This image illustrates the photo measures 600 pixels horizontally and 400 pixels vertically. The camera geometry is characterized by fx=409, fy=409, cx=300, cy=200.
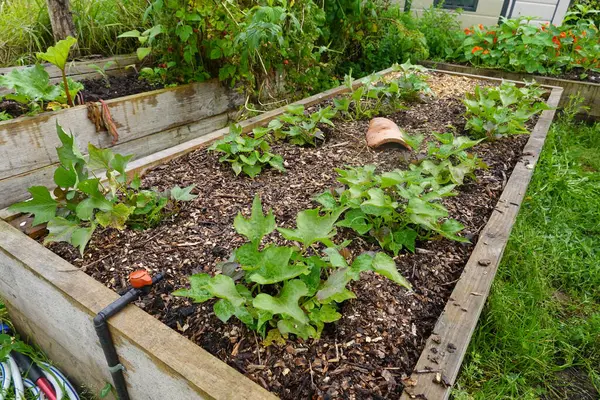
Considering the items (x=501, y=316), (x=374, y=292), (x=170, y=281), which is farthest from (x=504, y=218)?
(x=170, y=281)

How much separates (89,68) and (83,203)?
6.85 ft

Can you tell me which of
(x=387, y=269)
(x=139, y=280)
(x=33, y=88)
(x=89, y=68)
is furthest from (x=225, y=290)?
(x=89, y=68)

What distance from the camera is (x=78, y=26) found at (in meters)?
3.30

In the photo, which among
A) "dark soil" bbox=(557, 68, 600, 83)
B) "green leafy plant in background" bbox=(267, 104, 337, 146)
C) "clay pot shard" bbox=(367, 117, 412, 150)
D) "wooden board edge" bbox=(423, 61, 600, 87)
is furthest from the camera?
"dark soil" bbox=(557, 68, 600, 83)

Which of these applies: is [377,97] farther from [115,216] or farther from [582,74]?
[582,74]

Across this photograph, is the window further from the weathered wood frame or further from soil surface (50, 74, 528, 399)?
the weathered wood frame

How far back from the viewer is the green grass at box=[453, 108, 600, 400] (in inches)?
62.7

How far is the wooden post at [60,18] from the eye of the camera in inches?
114

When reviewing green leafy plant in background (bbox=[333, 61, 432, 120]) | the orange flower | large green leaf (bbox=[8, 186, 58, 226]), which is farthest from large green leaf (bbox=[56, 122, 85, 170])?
the orange flower

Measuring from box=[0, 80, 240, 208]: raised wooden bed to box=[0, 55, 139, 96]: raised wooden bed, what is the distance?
2.05 feet

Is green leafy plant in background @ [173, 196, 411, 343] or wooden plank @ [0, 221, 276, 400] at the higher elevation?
green leafy plant in background @ [173, 196, 411, 343]

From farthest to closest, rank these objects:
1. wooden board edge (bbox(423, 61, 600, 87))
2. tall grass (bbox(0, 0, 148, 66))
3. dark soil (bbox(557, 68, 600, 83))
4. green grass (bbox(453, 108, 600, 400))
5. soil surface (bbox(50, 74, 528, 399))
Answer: dark soil (bbox(557, 68, 600, 83)) < wooden board edge (bbox(423, 61, 600, 87)) < tall grass (bbox(0, 0, 148, 66)) < green grass (bbox(453, 108, 600, 400)) < soil surface (bbox(50, 74, 528, 399))

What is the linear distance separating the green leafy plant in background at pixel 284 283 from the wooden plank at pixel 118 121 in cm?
154

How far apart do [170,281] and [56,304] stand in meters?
0.37
